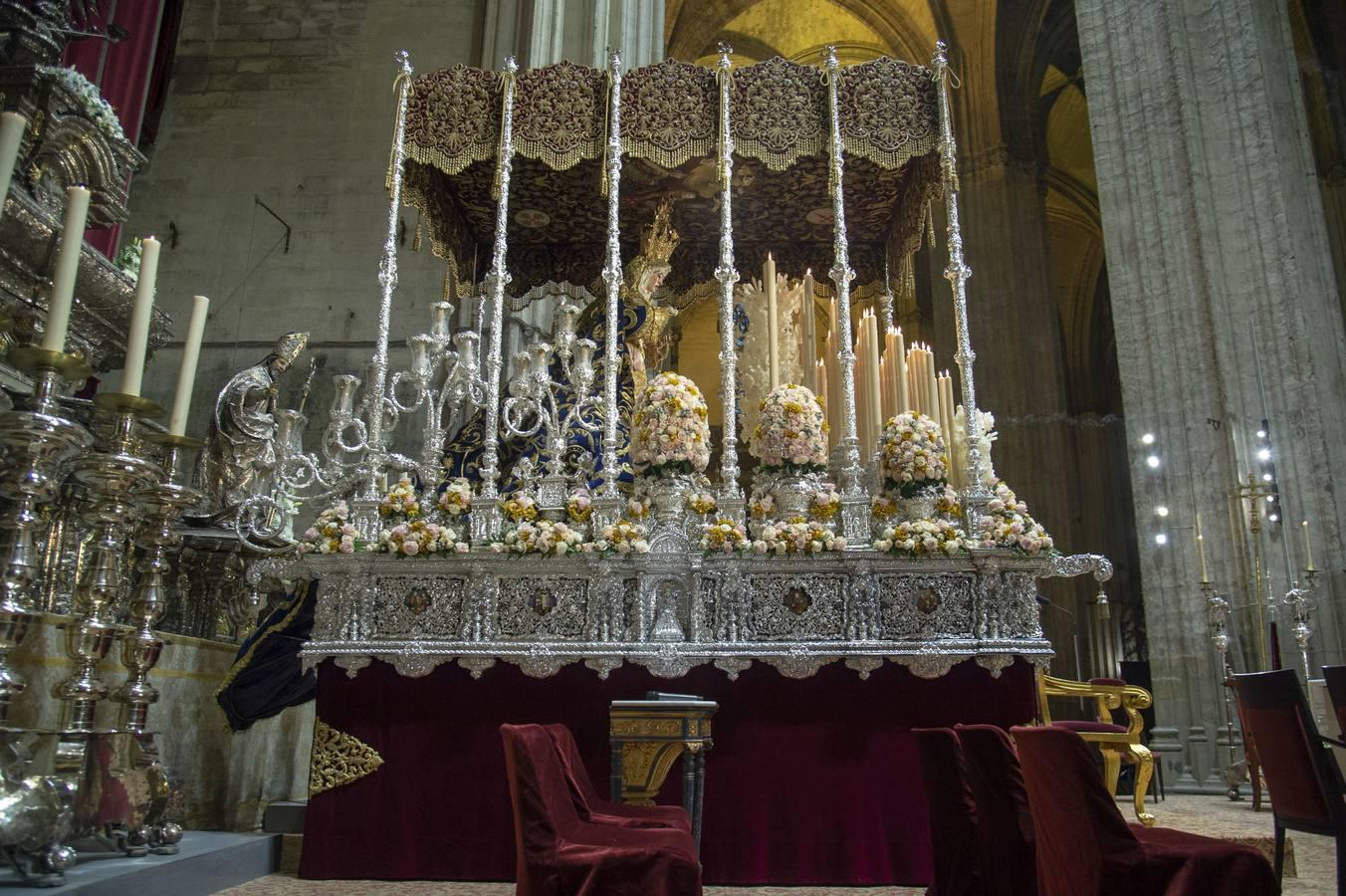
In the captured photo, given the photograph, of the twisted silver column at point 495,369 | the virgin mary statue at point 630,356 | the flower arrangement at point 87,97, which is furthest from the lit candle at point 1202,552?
the flower arrangement at point 87,97

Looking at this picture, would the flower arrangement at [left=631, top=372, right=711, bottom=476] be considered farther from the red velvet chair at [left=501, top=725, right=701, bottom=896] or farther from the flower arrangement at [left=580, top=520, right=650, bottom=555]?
the red velvet chair at [left=501, top=725, right=701, bottom=896]

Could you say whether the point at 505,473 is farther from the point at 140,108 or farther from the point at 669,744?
the point at 140,108

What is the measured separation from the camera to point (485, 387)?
601 centimetres

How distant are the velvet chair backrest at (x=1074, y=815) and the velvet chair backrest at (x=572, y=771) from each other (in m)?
1.68

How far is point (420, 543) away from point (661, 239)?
3687mm

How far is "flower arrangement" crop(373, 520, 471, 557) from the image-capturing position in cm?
540

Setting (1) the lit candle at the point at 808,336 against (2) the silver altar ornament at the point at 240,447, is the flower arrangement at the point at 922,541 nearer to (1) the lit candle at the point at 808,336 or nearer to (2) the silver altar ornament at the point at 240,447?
(1) the lit candle at the point at 808,336

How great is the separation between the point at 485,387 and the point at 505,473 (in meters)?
2.06

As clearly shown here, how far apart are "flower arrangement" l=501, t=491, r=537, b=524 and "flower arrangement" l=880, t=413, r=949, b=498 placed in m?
2.18

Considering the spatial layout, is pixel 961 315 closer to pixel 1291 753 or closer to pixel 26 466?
pixel 1291 753

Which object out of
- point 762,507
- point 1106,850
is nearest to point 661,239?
point 762,507

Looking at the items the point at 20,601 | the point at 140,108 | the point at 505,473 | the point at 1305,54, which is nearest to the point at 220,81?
the point at 140,108

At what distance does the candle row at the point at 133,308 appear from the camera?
140 inches

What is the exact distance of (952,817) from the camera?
12.8 feet
